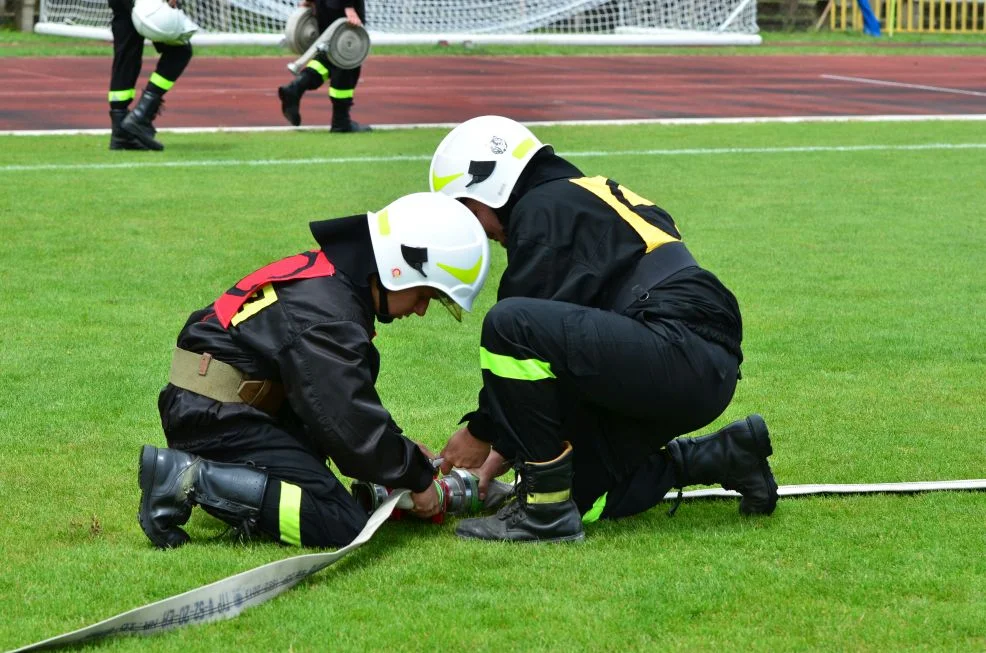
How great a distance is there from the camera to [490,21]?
30.4m

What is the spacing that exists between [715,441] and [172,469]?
1.69 metres

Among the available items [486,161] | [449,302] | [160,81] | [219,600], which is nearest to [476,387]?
[486,161]

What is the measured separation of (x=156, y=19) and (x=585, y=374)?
9.47 meters

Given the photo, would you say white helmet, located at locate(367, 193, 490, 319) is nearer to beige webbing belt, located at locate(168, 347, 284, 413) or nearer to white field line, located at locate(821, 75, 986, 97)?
beige webbing belt, located at locate(168, 347, 284, 413)

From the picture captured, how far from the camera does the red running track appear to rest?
704 inches

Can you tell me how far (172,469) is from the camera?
431 centimetres

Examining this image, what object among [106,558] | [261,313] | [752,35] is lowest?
[752,35]

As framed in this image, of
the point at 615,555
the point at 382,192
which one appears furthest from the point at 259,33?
the point at 615,555

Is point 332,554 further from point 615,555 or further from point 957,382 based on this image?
point 957,382

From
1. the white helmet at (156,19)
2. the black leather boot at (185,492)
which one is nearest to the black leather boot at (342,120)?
the white helmet at (156,19)

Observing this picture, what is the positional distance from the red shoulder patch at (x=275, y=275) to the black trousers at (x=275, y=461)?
0.27 meters

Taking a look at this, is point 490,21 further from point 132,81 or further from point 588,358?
point 588,358

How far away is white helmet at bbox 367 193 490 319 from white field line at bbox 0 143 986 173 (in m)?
8.50

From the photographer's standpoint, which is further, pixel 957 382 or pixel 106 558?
pixel 957 382
